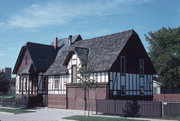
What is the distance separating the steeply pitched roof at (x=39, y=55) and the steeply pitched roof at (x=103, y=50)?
2053mm

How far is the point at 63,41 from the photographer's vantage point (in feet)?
170

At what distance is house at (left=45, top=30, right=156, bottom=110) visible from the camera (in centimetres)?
3281

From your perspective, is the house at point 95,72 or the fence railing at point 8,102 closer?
the house at point 95,72

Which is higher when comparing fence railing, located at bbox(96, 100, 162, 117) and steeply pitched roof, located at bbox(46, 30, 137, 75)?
steeply pitched roof, located at bbox(46, 30, 137, 75)

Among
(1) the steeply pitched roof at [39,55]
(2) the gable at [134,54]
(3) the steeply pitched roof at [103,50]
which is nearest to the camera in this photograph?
(3) the steeply pitched roof at [103,50]

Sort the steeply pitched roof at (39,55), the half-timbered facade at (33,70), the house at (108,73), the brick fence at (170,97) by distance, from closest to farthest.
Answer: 1. the house at (108,73)
2. the half-timbered facade at (33,70)
3. the steeply pitched roof at (39,55)
4. the brick fence at (170,97)

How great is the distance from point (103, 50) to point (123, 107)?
1082 centimetres

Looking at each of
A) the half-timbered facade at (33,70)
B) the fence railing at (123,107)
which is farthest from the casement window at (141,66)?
the half-timbered facade at (33,70)

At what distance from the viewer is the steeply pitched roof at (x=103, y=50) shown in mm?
33656

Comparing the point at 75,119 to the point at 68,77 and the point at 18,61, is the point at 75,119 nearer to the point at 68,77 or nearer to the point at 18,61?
the point at 68,77

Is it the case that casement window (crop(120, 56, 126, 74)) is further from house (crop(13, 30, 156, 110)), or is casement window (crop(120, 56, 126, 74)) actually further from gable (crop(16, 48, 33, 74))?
gable (crop(16, 48, 33, 74))

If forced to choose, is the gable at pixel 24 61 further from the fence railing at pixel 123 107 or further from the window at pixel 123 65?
the fence railing at pixel 123 107

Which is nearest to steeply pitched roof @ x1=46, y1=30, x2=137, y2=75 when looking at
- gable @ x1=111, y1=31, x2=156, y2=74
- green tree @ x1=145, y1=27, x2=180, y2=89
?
gable @ x1=111, y1=31, x2=156, y2=74

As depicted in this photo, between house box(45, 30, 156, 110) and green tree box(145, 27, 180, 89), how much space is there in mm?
26063
